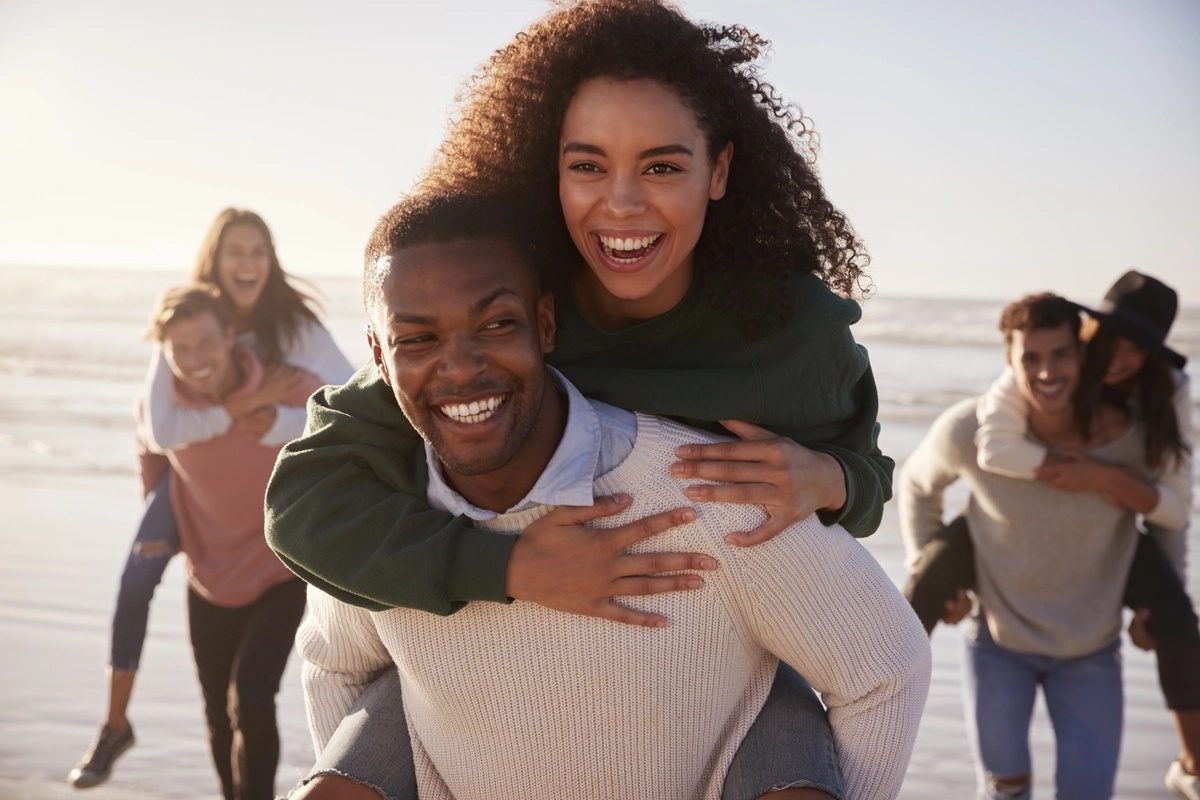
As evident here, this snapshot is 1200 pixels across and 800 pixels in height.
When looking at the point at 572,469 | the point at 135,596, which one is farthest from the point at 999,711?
the point at 135,596

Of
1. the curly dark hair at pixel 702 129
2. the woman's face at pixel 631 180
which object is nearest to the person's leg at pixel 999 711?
the curly dark hair at pixel 702 129

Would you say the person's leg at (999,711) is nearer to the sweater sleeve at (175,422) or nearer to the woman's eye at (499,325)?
the sweater sleeve at (175,422)

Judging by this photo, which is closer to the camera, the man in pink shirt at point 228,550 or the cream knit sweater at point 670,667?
the cream knit sweater at point 670,667

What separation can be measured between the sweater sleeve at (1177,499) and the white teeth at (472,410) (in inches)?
123

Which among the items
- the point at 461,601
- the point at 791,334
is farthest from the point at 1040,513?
the point at 461,601

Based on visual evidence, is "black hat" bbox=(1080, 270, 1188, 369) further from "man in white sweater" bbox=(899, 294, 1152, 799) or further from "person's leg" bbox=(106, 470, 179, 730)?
"person's leg" bbox=(106, 470, 179, 730)

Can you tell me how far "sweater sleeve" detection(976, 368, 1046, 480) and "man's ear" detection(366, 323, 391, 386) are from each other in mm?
2809

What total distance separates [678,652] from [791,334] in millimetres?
607

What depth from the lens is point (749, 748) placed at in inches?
86.5

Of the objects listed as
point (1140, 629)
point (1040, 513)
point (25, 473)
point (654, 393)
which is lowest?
point (25, 473)

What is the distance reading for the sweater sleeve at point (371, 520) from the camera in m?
2.12

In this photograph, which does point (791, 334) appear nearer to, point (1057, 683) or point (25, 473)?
point (1057, 683)

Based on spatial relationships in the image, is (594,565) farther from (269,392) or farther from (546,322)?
(269,392)

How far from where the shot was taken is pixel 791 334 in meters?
2.37
